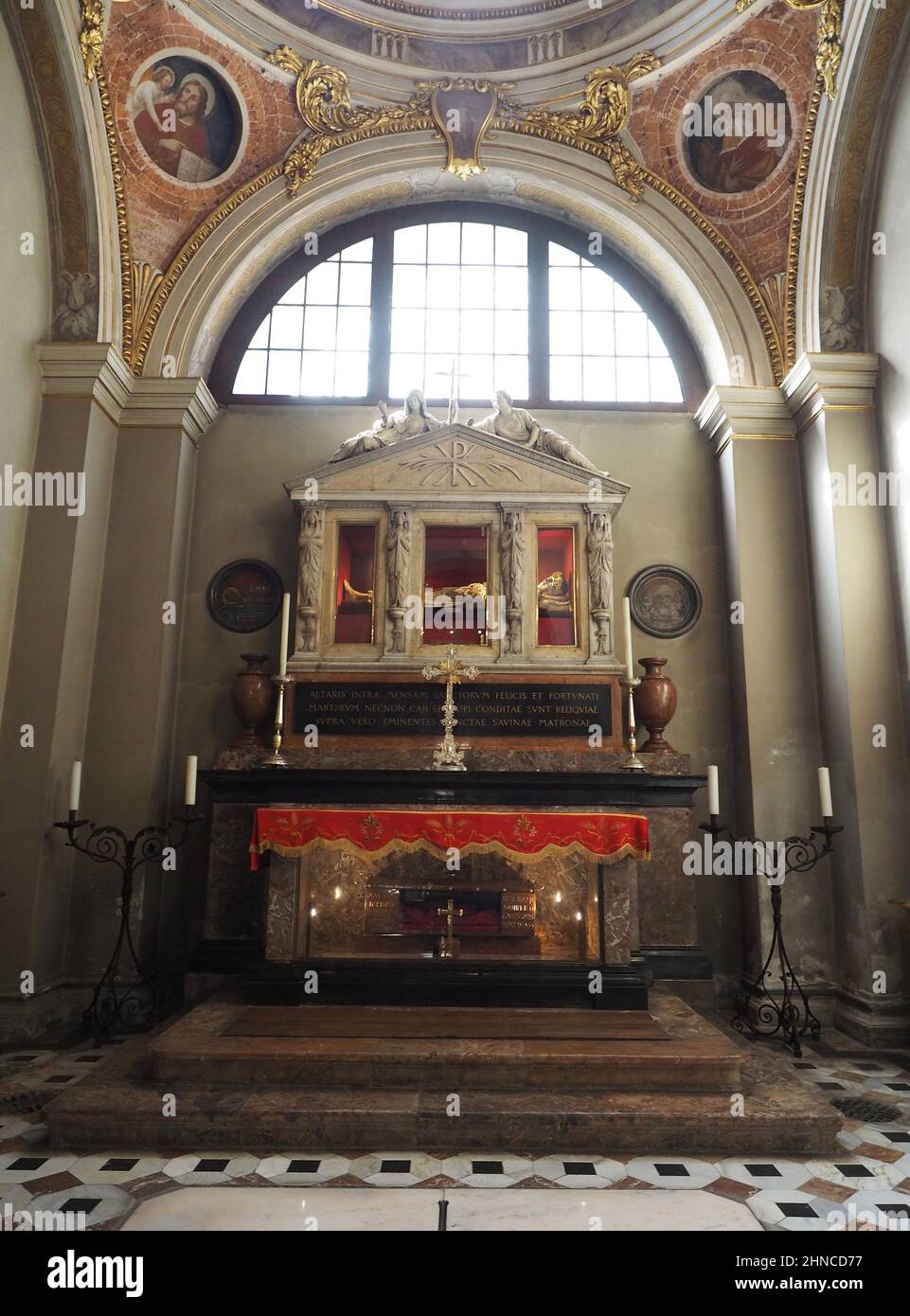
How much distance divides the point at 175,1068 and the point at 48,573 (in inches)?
162

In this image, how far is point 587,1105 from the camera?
15.0 ft

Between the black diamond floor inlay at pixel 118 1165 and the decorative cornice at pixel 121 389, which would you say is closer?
the black diamond floor inlay at pixel 118 1165

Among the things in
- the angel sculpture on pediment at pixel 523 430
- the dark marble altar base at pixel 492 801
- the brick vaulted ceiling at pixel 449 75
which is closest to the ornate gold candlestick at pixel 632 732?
the dark marble altar base at pixel 492 801

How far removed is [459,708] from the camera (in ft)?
25.1

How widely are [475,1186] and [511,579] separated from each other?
4935 mm

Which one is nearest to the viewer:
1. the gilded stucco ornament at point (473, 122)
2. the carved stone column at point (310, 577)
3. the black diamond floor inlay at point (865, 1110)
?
the black diamond floor inlay at point (865, 1110)

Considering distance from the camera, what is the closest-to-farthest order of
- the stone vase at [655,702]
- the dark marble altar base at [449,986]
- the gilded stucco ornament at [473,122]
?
the dark marble altar base at [449,986] < the stone vase at [655,702] < the gilded stucco ornament at [473,122]

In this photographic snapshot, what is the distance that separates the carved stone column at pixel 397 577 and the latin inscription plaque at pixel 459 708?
36 cm

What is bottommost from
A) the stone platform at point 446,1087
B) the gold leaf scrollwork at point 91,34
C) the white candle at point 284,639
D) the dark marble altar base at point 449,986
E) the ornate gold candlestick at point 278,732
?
the stone platform at point 446,1087

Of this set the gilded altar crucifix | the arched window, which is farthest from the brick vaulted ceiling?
the gilded altar crucifix

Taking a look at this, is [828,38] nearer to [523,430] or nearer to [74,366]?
[523,430]

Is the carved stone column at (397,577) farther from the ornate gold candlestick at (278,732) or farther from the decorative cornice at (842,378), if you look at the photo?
the decorative cornice at (842,378)

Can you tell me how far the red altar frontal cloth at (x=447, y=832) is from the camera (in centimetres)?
603
